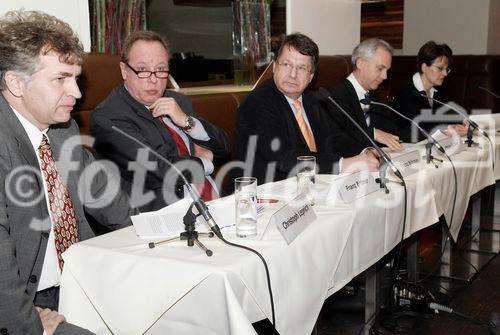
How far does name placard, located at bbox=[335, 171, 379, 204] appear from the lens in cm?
181

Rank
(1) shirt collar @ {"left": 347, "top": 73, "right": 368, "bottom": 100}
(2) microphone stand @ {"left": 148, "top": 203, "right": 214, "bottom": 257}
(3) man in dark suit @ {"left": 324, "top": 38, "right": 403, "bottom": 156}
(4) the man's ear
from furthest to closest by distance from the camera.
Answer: (1) shirt collar @ {"left": 347, "top": 73, "right": 368, "bottom": 100} < (3) man in dark suit @ {"left": 324, "top": 38, "right": 403, "bottom": 156} < (4) the man's ear < (2) microphone stand @ {"left": 148, "top": 203, "right": 214, "bottom": 257}

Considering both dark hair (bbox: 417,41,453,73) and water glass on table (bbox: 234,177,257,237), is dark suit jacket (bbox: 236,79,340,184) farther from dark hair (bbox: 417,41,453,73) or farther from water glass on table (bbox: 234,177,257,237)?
dark hair (bbox: 417,41,453,73)

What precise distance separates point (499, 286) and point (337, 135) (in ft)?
3.66

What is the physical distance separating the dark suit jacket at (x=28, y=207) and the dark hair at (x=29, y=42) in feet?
0.39

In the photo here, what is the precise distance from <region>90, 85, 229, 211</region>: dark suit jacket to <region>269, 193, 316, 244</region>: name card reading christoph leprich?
652mm

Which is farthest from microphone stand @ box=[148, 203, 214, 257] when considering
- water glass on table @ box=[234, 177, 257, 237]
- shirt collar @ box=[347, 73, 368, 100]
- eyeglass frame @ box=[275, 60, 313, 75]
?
shirt collar @ box=[347, 73, 368, 100]

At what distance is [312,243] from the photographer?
1529 millimetres

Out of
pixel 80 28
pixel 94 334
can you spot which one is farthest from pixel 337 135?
pixel 94 334

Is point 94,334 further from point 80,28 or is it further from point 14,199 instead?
point 80,28

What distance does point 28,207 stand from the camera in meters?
1.47

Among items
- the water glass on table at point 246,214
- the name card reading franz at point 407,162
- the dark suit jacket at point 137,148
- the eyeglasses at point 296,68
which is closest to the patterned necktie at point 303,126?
the eyeglasses at point 296,68

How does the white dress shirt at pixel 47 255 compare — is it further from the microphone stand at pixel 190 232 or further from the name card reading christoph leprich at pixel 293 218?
the name card reading christoph leprich at pixel 293 218

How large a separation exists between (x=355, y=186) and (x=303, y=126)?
0.90 m

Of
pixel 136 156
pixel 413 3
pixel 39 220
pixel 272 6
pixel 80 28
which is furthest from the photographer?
pixel 413 3
